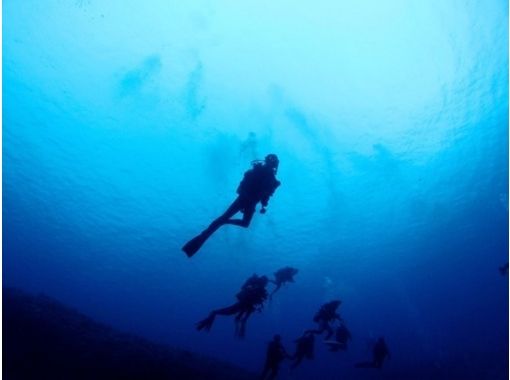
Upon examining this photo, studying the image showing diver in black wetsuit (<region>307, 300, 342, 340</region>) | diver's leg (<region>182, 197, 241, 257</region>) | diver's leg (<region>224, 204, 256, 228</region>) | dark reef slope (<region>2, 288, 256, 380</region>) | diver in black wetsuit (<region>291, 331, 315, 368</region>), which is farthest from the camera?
diver in black wetsuit (<region>291, 331, 315, 368</region>)

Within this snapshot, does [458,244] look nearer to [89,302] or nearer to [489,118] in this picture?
[489,118]

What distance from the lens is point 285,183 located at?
124ft

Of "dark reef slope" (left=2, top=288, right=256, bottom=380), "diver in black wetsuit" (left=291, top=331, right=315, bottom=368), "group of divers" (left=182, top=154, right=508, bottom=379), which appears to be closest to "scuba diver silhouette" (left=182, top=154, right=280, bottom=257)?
"group of divers" (left=182, top=154, right=508, bottom=379)

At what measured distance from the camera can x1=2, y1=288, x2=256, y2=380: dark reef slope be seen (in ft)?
30.1

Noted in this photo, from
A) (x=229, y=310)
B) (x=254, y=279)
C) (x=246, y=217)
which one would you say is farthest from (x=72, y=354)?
(x=246, y=217)

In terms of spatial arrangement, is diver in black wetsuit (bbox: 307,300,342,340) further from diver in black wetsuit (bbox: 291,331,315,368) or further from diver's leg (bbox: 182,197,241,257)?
diver's leg (bbox: 182,197,241,257)

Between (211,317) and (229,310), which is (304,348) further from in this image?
(211,317)

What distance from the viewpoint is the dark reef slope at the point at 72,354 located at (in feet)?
30.1

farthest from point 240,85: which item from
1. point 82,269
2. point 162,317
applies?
point 162,317

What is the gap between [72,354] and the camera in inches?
397

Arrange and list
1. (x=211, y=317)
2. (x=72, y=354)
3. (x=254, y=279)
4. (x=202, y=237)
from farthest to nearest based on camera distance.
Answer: (x=254, y=279), (x=72, y=354), (x=211, y=317), (x=202, y=237)

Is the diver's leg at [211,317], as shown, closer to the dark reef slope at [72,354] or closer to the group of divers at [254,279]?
the group of divers at [254,279]

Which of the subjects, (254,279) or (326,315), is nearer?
(254,279)

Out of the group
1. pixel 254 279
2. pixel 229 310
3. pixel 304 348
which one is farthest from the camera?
pixel 304 348
